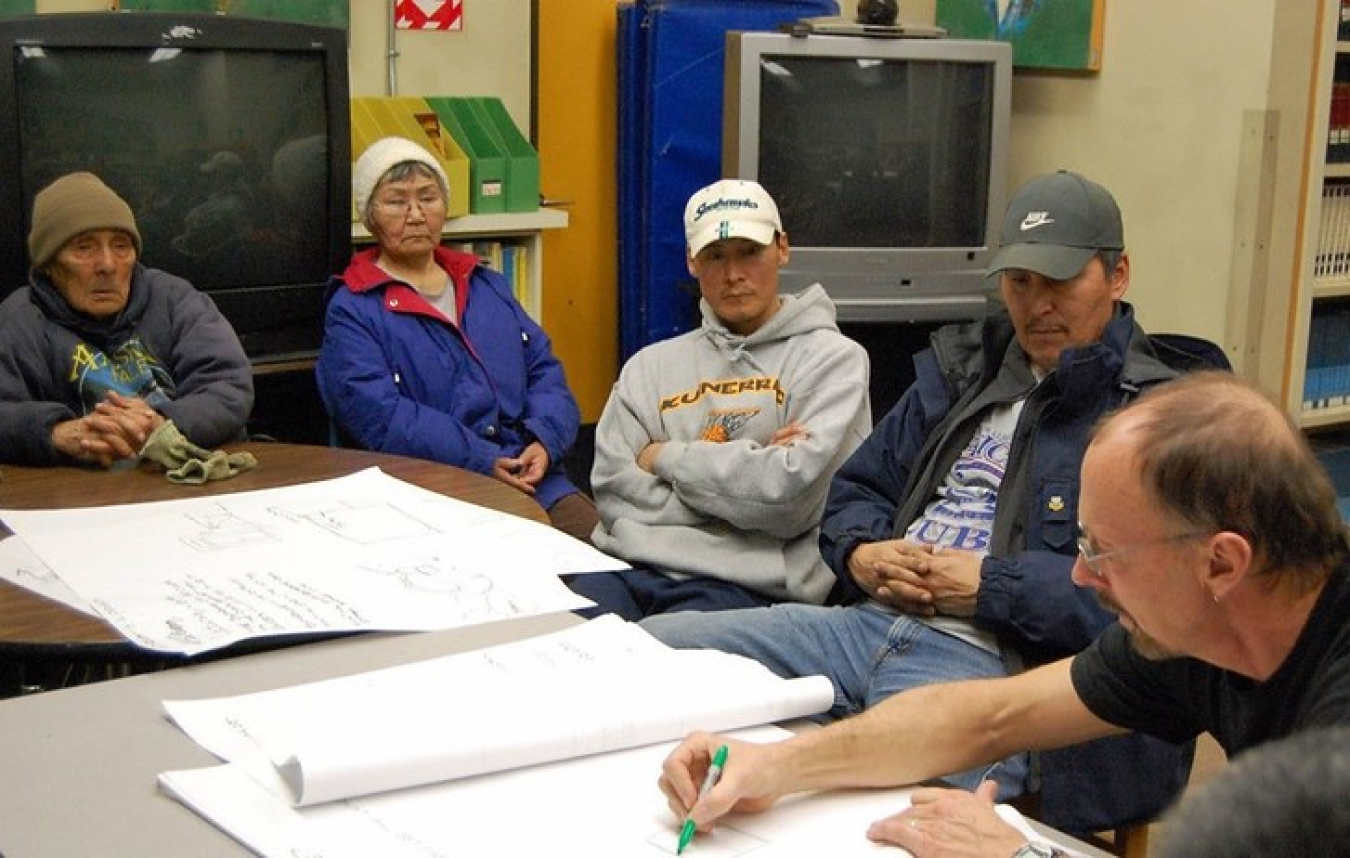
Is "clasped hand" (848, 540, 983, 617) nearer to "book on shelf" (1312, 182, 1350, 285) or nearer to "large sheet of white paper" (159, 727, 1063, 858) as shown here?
"large sheet of white paper" (159, 727, 1063, 858)

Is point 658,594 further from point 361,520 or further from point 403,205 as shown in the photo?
point 403,205

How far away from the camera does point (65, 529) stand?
2061 millimetres

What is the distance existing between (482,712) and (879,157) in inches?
137

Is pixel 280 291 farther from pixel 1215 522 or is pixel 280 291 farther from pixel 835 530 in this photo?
pixel 1215 522

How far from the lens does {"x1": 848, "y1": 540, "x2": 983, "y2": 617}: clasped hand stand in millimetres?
2277

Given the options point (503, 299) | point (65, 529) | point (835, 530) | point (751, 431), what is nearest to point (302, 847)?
point (65, 529)

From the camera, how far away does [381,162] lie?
3.44 meters

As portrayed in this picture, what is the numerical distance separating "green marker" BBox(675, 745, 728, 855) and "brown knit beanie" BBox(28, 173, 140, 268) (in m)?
1.90

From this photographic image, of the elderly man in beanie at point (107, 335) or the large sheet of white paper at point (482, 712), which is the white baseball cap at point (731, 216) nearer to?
the elderly man in beanie at point (107, 335)

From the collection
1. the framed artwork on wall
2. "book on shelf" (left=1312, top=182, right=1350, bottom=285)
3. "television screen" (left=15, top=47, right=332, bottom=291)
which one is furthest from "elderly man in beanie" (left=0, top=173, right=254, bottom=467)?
"book on shelf" (left=1312, top=182, right=1350, bottom=285)

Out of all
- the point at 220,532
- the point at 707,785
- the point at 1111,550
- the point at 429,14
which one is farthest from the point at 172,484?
the point at 429,14

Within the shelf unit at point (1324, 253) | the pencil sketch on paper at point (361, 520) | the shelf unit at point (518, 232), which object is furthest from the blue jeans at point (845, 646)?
the shelf unit at point (1324, 253)

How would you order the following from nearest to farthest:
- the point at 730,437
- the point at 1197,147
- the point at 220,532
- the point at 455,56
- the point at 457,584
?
the point at 457,584
the point at 220,532
the point at 730,437
the point at 1197,147
the point at 455,56

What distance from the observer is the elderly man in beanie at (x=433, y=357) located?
10.6ft
